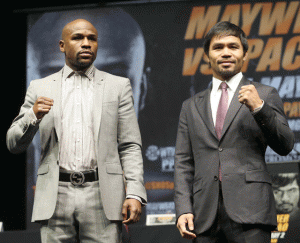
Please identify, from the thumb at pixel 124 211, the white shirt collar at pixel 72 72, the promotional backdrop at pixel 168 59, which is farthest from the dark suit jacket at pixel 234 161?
the promotional backdrop at pixel 168 59

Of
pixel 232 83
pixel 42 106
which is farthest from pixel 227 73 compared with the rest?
pixel 42 106

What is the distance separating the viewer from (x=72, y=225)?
217cm

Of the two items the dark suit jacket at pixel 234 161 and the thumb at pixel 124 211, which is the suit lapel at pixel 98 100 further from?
the dark suit jacket at pixel 234 161

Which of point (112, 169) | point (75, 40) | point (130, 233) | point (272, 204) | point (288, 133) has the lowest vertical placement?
point (130, 233)

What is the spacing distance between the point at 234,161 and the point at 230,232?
1.08 feet

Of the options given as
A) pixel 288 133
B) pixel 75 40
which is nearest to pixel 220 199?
pixel 288 133

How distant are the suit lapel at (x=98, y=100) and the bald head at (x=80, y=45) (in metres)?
0.10

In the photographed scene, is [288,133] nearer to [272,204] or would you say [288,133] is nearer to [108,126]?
[272,204]

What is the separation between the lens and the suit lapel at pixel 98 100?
7.50ft

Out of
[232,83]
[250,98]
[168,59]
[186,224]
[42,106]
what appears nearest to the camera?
[250,98]

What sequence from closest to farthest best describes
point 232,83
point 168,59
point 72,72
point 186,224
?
point 186,224
point 232,83
point 72,72
point 168,59

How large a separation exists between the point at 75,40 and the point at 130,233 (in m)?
1.27

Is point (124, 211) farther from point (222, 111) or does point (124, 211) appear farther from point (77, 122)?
point (222, 111)

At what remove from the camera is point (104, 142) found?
2273 mm
